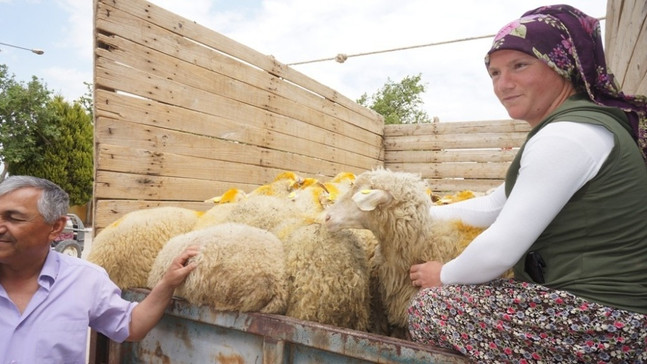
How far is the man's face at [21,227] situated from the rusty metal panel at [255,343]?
1.61ft

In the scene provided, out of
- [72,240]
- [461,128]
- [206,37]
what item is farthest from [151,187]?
[72,240]

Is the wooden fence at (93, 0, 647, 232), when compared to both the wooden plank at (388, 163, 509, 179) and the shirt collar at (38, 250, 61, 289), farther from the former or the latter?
Answer: the wooden plank at (388, 163, 509, 179)

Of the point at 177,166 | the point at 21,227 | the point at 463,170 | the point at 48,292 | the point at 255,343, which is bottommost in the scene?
the point at 255,343

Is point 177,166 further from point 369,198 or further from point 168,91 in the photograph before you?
point 369,198

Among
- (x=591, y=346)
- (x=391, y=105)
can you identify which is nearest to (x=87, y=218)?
(x=391, y=105)

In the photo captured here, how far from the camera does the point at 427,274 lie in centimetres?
166

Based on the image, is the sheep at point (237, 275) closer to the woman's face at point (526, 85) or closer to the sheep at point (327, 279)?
the sheep at point (327, 279)

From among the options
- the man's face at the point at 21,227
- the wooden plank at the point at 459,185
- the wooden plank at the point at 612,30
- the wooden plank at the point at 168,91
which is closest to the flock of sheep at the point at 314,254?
the man's face at the point at 21,227

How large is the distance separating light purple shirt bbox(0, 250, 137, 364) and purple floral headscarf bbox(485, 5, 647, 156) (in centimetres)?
180

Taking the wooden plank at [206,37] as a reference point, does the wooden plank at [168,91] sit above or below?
below

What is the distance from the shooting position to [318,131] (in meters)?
5.29

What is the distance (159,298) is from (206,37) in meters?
2.63

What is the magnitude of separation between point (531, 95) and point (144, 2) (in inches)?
111

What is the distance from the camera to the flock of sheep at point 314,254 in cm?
165
